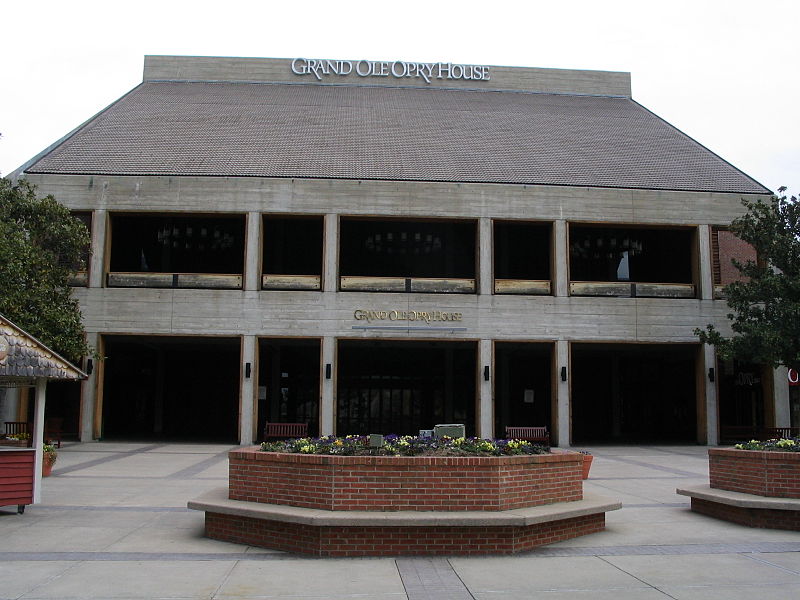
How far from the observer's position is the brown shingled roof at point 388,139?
3077 centimetres

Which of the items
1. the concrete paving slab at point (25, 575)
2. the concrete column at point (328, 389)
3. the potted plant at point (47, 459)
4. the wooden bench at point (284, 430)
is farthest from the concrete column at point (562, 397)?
the concrete paving slab at point (25, 575)

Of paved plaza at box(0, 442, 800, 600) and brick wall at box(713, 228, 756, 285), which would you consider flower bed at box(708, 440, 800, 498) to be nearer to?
paved plaza at box(0, 442, 800, 600)

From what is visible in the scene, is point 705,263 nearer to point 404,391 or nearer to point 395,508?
point 404,391

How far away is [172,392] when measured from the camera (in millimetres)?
36656

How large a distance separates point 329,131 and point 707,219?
1732 centimetres

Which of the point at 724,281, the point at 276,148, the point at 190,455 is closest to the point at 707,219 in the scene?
the point at 724,281

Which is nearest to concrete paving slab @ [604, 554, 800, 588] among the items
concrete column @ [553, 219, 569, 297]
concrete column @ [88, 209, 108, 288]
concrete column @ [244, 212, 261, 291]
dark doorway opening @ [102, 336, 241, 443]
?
concrete column @ [553, 219, 569, 297]

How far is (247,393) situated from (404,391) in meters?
10.6

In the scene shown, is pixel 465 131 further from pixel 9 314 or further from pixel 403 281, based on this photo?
pixel 9 314

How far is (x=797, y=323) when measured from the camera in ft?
82.3

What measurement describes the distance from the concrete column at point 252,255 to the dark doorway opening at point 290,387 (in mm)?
7266

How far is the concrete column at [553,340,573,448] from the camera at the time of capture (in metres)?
28.7

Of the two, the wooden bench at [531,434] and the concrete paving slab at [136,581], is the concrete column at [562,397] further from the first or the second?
the concrete paving slab at [136,581]

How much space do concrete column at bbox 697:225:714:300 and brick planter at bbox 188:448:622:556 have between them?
72.1 ft
